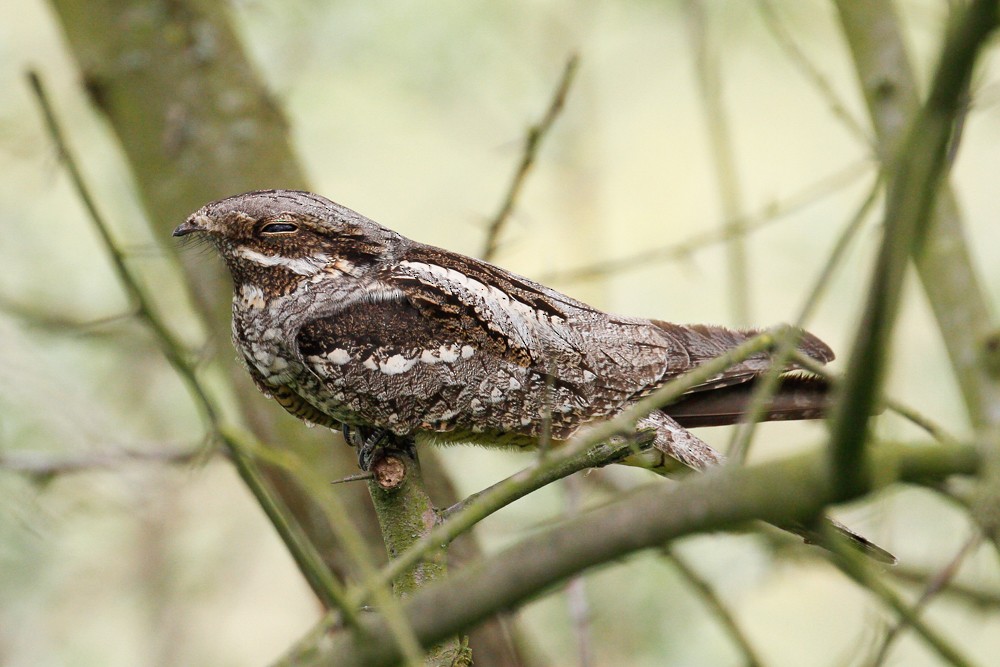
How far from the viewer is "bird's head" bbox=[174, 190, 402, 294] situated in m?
2.41

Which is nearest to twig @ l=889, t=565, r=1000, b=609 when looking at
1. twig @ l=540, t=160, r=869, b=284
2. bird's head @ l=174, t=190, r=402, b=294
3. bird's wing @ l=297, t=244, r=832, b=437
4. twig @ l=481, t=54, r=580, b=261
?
twig @ l=540, t=160, r=869, b=284

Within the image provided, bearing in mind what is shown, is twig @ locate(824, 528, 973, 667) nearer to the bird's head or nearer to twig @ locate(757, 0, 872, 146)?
the bird's head

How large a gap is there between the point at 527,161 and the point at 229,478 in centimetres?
436

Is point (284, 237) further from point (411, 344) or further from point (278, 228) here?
point (411, 344)

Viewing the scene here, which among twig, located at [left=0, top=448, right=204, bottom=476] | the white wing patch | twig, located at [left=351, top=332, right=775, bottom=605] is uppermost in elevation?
the white wing patch

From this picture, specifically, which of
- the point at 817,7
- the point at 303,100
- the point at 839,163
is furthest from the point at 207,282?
the point at 839,163

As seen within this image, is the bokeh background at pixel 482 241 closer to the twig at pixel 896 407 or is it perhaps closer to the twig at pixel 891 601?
Answer: the twig at pixel 896 407

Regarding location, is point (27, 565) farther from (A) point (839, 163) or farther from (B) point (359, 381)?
(A) point (839, 163)

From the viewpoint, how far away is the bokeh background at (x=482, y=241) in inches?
214

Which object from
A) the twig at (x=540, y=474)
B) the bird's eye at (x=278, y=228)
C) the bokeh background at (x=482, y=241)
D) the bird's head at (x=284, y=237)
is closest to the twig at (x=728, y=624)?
the twig at (x=540, y=474)

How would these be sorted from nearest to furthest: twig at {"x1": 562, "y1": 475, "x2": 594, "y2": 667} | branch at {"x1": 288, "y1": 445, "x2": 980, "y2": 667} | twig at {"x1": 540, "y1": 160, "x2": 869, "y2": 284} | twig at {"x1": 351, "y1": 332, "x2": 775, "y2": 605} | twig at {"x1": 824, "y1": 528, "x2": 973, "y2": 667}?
branch at {"x1": 288, "y1": 445, "x2": 980, "y2": 667}
twig at {"x1": 824, "y1": 528, "x2": 973, "y2": 667}
twig at {"x1": 351, "y1": 332, "x2": 775, "y2": 605}
twig at {"x1": 562, "y1": 475, "x2": 594, "y2": 667}
twig at {"x1": 540, "y1": 160, "x2": 869, "y2": 284}

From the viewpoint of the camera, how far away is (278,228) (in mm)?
2428

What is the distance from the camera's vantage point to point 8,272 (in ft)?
19.4

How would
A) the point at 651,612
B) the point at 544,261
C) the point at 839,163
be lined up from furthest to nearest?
the point at 839,163, the point at 544,261, the point at 651,612
